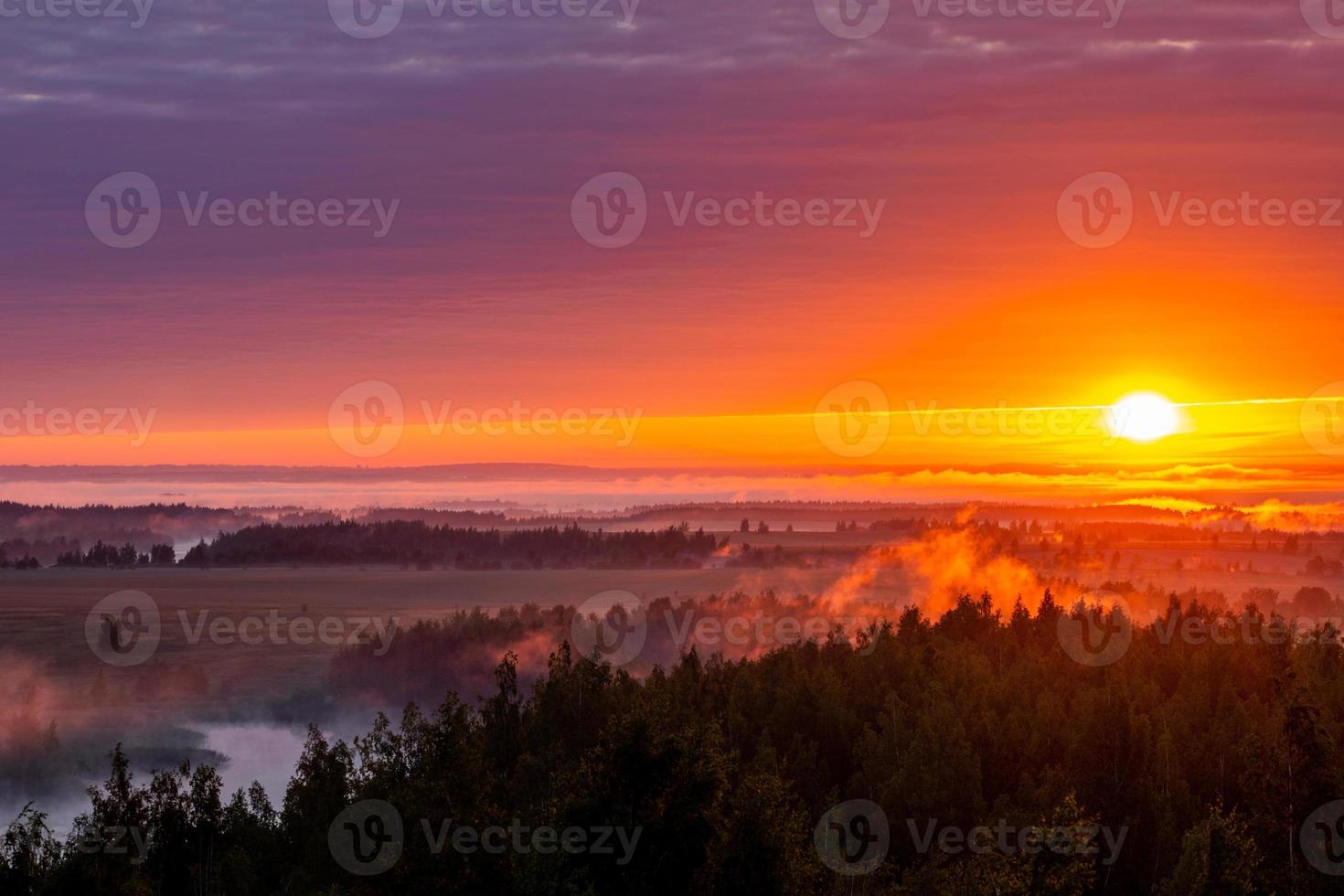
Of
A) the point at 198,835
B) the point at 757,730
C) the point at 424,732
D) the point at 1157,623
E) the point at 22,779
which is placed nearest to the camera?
the point at 424,732

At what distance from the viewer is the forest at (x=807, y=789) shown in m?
48.2

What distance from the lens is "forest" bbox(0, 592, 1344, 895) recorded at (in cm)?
4825

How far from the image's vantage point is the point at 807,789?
274 ft

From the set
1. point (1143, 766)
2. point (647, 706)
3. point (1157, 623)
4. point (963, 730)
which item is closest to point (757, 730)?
point (963, 730)

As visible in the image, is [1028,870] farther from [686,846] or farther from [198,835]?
[198,835]

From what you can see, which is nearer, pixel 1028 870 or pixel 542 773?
pixel 1028 870

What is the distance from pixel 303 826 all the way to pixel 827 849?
30.7 metres

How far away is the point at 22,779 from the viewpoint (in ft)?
634

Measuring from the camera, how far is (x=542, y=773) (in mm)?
78000

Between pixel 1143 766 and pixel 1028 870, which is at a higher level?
pixel 1143 766

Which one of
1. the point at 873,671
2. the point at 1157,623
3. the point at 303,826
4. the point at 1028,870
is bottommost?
the point at 1028,870

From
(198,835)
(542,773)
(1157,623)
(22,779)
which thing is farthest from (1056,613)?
(22,779)

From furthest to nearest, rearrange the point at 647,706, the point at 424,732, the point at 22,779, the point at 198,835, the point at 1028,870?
the point at 22,779 → the point at 198,835 → the point at 424,732 → the point at 647,706 → the point at 1028,870

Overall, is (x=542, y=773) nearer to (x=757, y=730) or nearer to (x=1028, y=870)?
(x=757, y=730)
